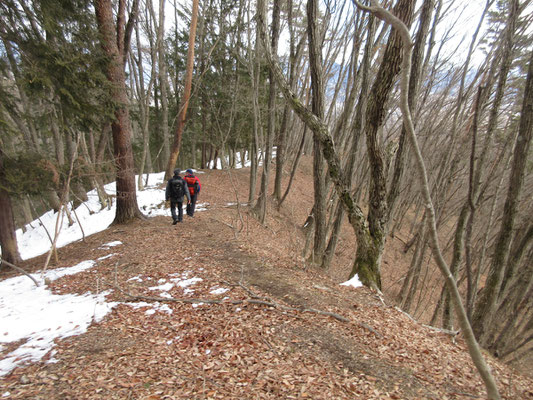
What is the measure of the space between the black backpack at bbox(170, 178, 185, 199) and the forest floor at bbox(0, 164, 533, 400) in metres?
3.13

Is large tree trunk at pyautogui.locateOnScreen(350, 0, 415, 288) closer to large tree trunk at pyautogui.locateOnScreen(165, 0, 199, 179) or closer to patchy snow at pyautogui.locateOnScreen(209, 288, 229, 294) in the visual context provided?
patchy snow at pyautogui.locateOnScreen(209, 288, 229, 294)

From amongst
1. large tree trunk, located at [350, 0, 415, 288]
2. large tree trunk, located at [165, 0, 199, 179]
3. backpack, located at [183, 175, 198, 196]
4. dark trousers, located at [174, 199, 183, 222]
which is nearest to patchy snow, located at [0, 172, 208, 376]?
dark trousers, located at [174, 199, 183, 222]

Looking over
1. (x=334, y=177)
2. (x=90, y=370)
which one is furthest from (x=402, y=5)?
(x=90, y=370)

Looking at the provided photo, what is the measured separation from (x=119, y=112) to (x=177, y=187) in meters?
2.94

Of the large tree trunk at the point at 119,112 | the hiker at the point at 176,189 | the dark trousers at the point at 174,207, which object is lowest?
the dark trousers at the point at 174,207

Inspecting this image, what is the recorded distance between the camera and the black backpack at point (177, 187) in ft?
26.7

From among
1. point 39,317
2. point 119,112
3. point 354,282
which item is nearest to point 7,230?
point 119,112

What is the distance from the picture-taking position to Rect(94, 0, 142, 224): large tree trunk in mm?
7273

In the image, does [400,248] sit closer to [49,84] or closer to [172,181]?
[172,181]

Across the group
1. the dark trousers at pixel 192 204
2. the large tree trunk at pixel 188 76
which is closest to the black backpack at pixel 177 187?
the dark trousers at pixel 192 204

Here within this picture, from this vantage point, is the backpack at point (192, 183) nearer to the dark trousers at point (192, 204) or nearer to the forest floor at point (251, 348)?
the dark trousers at point (192, 204)

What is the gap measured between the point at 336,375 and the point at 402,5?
5117 mm

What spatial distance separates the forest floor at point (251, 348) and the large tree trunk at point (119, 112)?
368 centimetres

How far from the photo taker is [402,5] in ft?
12.6
